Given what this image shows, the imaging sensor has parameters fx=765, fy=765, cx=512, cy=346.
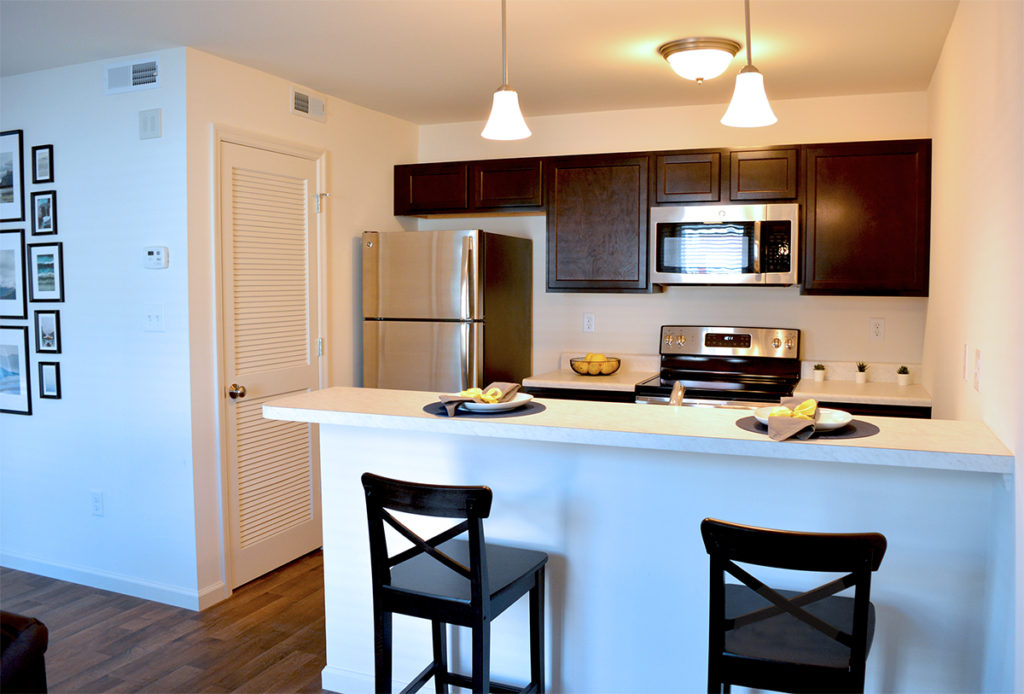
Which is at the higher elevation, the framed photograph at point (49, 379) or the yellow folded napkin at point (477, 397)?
the yellow folded napkin at point (477, 397)

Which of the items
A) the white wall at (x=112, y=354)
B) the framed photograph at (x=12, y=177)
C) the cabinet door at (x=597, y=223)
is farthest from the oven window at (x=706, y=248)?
the framed photograph at (x=12, y=177)

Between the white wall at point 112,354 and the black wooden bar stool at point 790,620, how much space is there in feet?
8.40

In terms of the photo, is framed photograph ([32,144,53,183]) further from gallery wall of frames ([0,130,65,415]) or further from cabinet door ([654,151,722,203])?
cabinet door ([654,151,722,203])

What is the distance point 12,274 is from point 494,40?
270 cm

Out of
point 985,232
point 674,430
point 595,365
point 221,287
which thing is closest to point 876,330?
point 595,365

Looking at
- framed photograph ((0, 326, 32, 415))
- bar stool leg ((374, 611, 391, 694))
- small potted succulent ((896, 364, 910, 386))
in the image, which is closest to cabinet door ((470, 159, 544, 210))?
small potted succulent ((896, 364, 910, 386))

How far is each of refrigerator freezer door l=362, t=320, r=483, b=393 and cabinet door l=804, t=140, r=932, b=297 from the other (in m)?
1.79

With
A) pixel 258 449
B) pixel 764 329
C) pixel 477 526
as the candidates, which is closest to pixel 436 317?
pixel 258 449

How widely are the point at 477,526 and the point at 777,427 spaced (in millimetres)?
806

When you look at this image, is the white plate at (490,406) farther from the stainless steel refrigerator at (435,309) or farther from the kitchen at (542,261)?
the stainless steel refrigerator at (435,309)

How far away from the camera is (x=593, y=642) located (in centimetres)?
233

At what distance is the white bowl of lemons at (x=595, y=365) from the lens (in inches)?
173

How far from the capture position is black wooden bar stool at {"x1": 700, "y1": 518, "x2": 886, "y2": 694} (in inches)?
59.9

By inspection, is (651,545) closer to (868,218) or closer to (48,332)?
(868,218)
